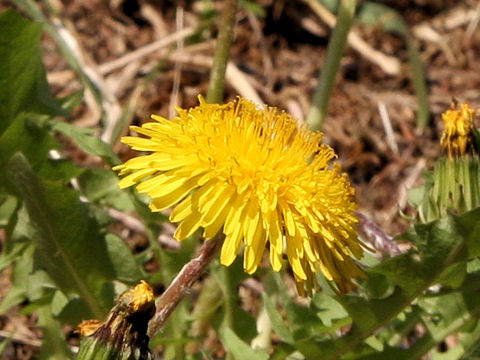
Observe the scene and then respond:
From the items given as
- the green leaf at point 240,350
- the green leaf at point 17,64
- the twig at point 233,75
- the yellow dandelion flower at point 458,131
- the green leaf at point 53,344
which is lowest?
the green leaf at point 240,350

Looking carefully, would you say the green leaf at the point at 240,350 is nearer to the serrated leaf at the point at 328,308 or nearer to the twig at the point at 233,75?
the serrated leaf at the point at 328,308

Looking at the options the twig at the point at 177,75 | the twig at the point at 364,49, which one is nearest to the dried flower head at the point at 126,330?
the twig at the point at 177,75

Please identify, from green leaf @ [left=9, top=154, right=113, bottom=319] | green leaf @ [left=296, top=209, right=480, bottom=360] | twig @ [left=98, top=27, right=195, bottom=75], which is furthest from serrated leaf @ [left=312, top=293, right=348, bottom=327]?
twig @ [left=98, top=27, right=195, bottom=75]

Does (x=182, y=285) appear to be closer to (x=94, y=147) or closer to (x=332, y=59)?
(x=94, y=147)

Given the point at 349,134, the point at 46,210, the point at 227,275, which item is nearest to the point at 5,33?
the point at 46,210

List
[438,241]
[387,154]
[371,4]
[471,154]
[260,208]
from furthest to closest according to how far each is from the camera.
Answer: [371,4] → [387,154] → [471,154] → [438,241] → [260,208]

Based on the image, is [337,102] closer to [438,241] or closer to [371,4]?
[371,4]
